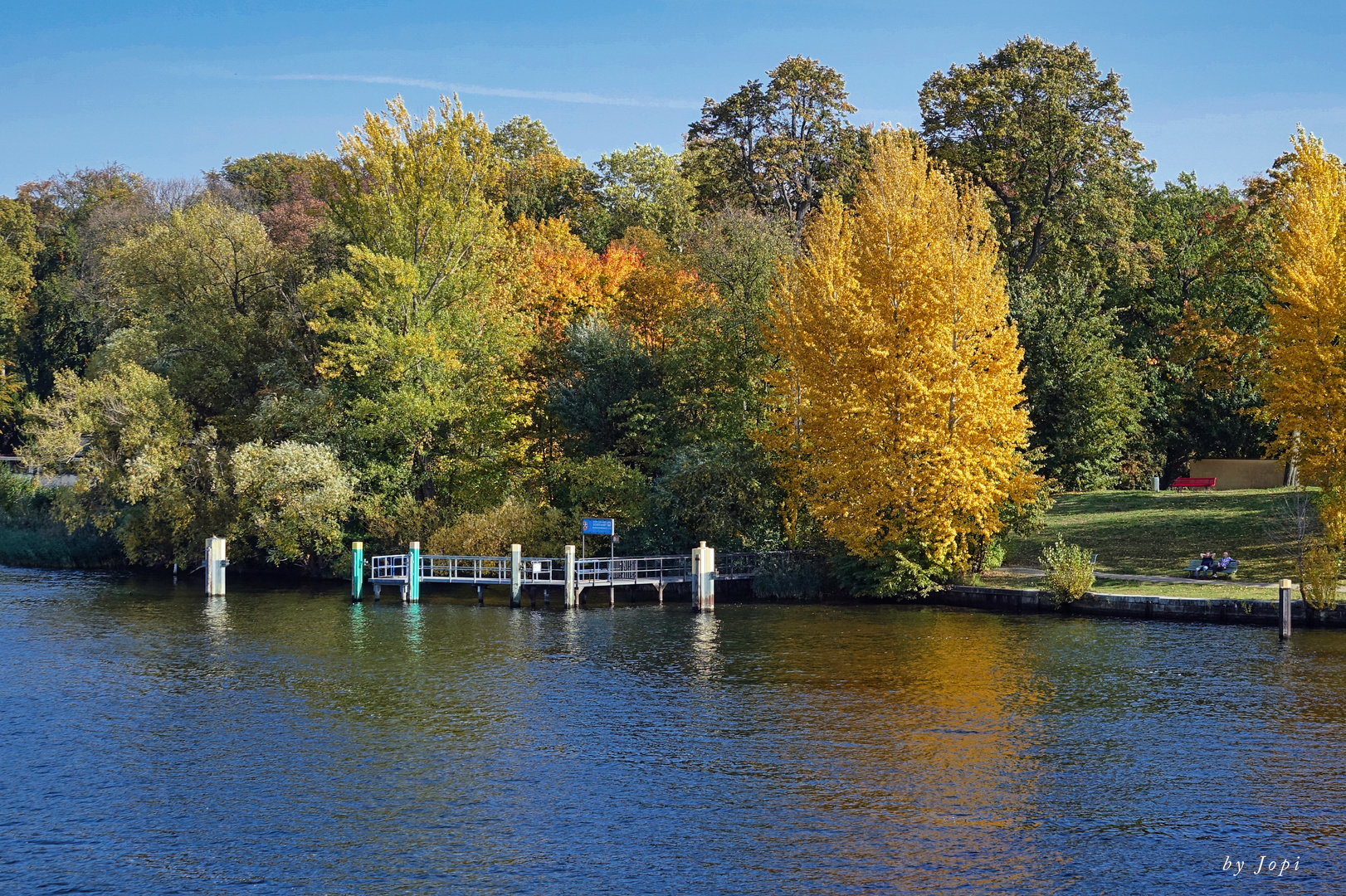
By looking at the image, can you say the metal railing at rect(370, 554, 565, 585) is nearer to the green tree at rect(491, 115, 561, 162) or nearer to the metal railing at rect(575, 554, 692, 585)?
the metal railing at rect(575, 554, 692, 585)

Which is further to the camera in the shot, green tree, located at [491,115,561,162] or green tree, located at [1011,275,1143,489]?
green tree, located at [491,115,561,162]

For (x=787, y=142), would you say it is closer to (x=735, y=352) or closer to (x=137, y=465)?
(x=735, y=352)

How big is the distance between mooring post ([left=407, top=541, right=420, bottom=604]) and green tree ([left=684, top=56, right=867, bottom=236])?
2955 cm

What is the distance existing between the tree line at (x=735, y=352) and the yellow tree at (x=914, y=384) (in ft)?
0.37

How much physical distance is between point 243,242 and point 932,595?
34.8 metres

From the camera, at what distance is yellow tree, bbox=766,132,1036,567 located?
131 ft

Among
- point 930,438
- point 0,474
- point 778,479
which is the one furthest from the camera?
point 0,474

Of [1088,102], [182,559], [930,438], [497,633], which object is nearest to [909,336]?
[930,438]

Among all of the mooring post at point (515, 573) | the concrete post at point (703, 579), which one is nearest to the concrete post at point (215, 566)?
the mooring post at point (515, 573)

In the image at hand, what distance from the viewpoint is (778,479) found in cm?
4506

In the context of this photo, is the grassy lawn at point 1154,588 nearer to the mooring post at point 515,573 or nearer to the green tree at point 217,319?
the mooring post at point 515,573

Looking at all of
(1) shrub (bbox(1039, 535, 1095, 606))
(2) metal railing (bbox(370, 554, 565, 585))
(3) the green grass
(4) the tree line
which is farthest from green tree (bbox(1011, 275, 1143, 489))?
(3) the green grass

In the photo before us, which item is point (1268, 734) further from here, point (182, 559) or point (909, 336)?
point (182, 559)

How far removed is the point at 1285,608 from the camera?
32.6 m
